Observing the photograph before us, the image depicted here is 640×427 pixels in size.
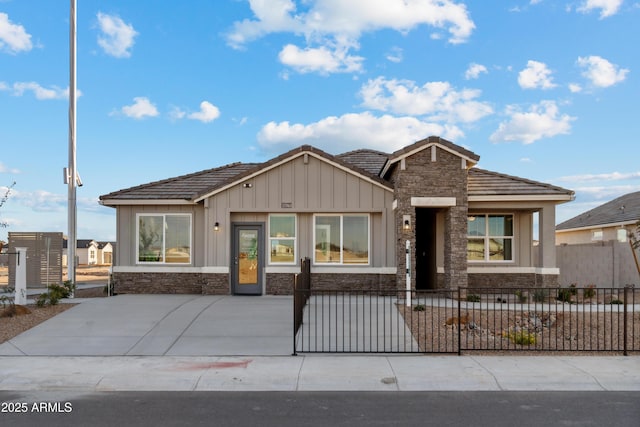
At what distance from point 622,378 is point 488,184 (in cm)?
1021

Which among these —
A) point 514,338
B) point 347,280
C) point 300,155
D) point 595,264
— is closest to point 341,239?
point 347,280

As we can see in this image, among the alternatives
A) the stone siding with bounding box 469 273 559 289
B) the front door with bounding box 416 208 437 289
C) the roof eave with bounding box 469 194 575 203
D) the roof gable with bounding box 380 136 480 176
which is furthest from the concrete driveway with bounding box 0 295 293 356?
the roof eave with bounding box 469 194 575 203

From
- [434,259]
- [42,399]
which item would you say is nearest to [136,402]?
[42,399]

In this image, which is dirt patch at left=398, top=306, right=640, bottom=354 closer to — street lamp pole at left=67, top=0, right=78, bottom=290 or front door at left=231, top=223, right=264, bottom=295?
front door at left=231, top=223, right=264, bottom=295

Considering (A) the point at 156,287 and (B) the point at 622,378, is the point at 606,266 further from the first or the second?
(A) the point at 156,287

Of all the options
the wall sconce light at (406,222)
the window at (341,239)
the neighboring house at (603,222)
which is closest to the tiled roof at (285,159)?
the window at (341,239)

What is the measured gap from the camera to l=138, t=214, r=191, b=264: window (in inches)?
729

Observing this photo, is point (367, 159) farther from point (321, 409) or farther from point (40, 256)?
point (321, 409)

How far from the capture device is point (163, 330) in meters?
11.8

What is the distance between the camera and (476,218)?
18953 millimetres

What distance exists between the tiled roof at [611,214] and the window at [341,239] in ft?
43.6

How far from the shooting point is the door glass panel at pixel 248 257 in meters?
17.9

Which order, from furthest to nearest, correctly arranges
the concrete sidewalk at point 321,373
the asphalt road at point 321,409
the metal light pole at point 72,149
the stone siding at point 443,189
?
the metal light pole at point 72,149
the stone siding at point 443,189
the concrete sidewalk at point 321,373
the asphalt road at point 321,409

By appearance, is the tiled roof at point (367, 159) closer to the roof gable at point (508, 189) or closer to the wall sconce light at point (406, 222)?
the roof gable at point (508, 189)
